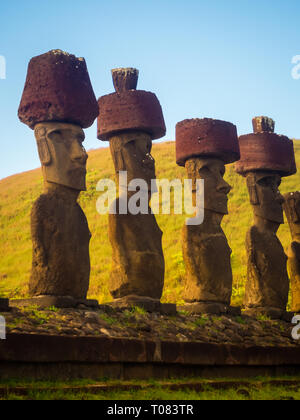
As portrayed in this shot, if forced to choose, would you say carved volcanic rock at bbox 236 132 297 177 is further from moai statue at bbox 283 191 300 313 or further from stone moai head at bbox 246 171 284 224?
moai statue at bbox 283 191 300 313

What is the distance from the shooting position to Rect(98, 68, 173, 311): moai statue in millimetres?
10398

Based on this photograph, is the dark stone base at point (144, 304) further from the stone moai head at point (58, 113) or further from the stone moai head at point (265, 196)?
the stone moai head at point (265, 196)

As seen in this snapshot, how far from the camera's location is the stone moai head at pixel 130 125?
35.9 ft

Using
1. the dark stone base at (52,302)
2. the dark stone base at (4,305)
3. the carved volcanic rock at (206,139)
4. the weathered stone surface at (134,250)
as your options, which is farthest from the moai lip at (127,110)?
the dark stone base at (4,305)

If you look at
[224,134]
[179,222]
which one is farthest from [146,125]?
[179,222]

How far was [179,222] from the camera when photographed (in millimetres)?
27656

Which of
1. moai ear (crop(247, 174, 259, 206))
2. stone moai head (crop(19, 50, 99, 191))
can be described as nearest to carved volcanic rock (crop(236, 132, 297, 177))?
moai ear (crop(247, 174, 259, 206))

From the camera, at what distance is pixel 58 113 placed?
956 cm

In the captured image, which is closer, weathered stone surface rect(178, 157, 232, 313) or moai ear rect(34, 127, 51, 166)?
moai ear rect(34, 127, 51, 166)

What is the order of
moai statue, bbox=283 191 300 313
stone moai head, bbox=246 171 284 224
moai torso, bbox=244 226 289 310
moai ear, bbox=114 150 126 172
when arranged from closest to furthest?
moai ear, bbox=114 150 126 172 < moai torso, bbox=244 226 289 310 < stone moai head, bbox=246 171 284 224 < moai statue, bbox=283 191 300 313

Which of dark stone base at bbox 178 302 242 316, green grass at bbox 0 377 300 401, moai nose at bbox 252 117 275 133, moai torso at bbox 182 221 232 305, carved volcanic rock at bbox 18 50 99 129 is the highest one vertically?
moai nose at bbox 252 117 275 133

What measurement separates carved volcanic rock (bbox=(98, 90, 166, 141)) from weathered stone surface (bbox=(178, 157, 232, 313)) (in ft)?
5.09

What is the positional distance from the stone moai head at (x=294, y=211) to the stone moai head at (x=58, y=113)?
6.14m

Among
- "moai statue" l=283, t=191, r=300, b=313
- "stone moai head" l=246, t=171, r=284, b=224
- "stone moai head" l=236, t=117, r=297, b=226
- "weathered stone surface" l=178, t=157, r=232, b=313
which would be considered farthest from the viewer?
"moai statue" l=283, t=191, r=300, b=313
